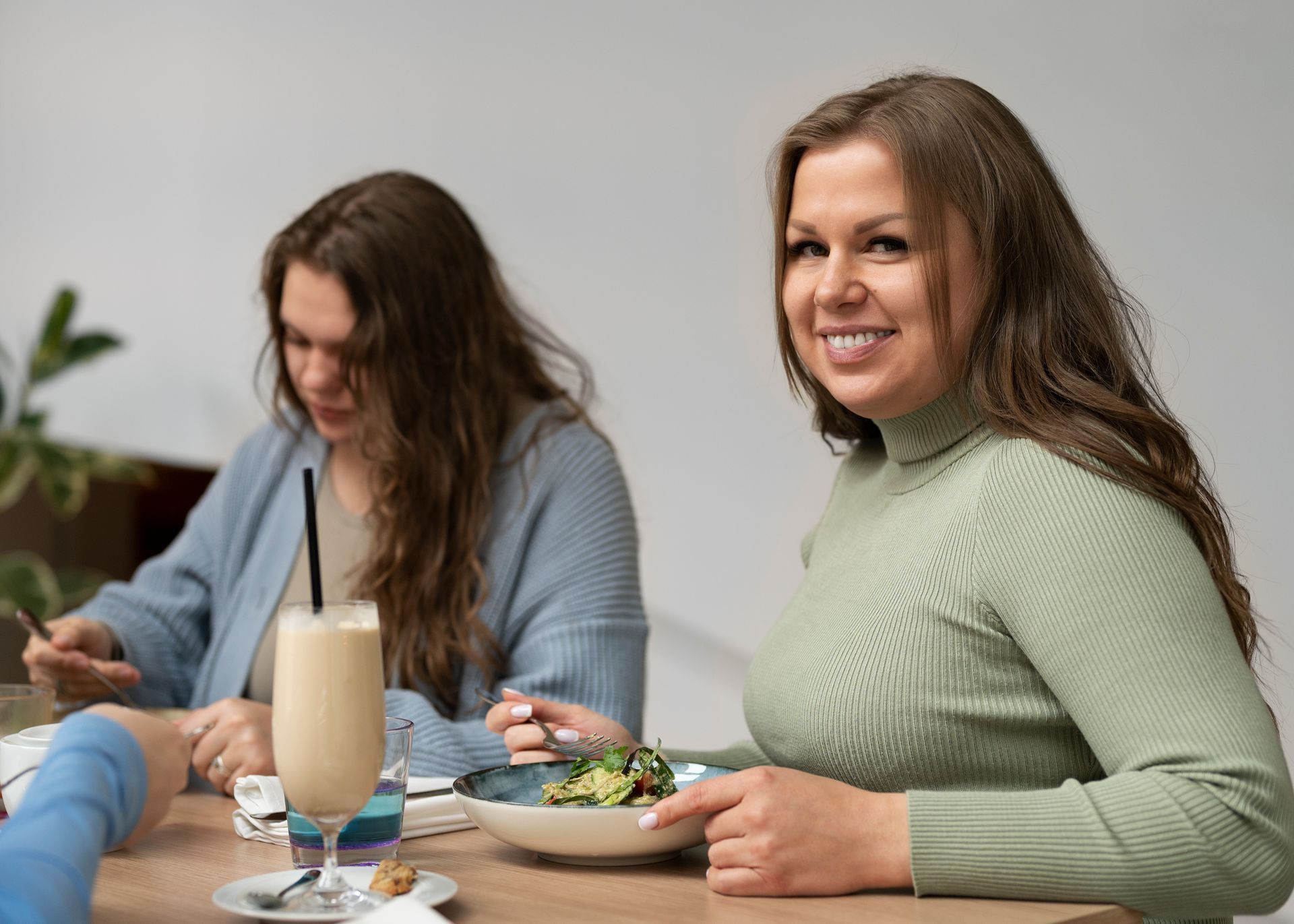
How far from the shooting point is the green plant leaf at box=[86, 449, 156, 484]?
13.7ft

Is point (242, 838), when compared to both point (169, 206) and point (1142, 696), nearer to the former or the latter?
point (1142, 696)

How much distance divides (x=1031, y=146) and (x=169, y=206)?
347 centimetres

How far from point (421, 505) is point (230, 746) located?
635 mm

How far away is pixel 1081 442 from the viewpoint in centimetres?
113

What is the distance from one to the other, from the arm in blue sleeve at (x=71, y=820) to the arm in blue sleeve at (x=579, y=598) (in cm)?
87

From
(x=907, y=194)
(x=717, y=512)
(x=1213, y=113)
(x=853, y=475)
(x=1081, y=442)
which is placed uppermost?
(x=1213, y=113)

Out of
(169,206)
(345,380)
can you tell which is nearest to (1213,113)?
(345,380)

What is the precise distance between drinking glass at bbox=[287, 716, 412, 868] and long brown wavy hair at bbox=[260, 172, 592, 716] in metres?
0.78

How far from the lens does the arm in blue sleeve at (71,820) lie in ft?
2.47

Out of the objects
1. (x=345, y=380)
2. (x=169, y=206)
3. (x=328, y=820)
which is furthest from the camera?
(x=169, y=206)

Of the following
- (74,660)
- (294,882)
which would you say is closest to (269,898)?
(294,882)

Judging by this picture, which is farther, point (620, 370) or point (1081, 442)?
point (620, 370)

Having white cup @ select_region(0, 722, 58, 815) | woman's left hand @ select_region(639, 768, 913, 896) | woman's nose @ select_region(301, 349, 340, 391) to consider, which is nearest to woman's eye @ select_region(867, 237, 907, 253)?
woman's left hand @ select_region(639, 768, 913, 896)

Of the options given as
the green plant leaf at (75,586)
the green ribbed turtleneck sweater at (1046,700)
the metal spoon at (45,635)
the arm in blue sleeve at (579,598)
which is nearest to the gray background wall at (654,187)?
the green plant leaf at (75,586)
